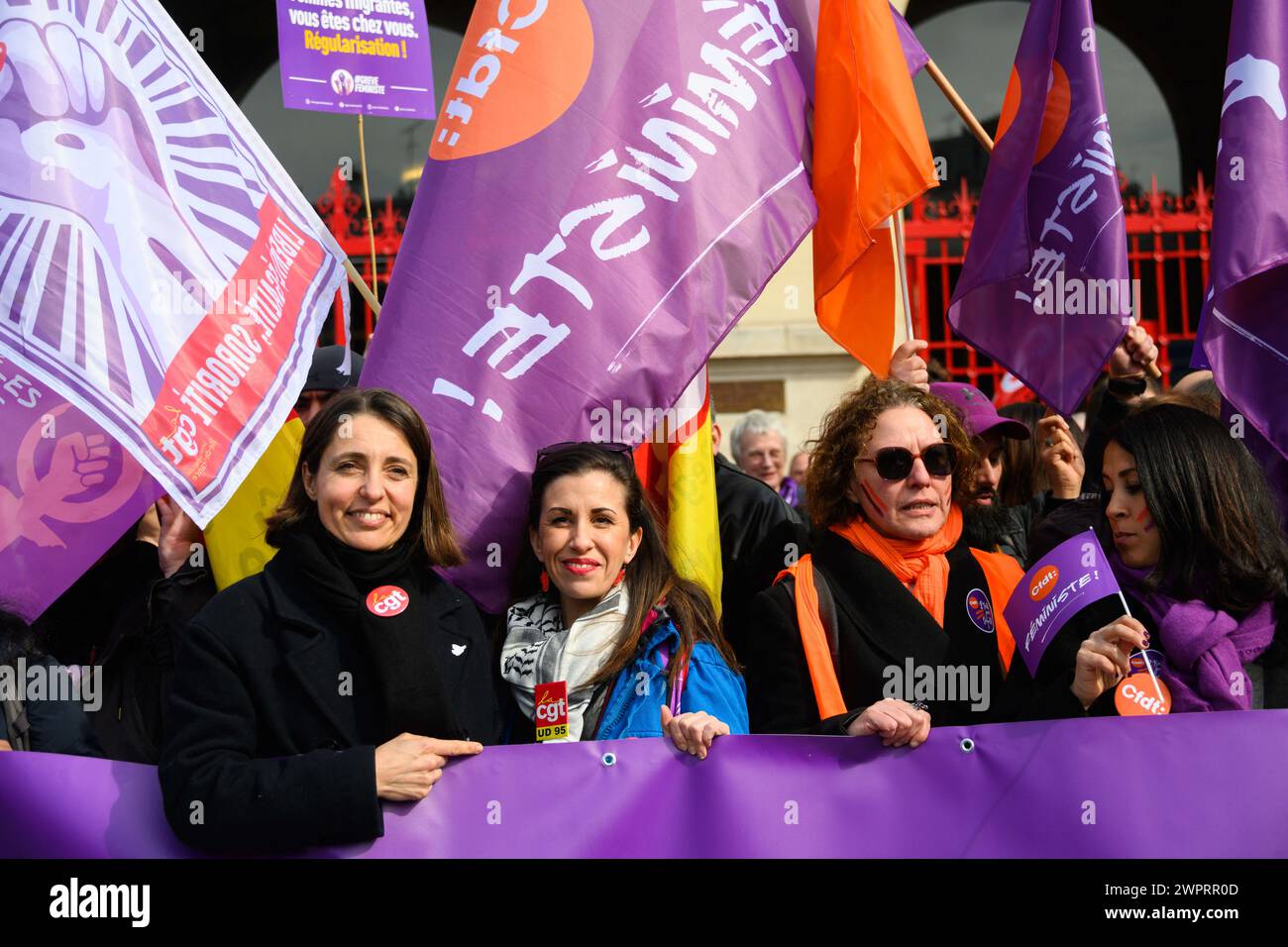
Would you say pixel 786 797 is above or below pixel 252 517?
below

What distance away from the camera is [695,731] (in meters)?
3.01

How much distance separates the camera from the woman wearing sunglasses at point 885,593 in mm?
3340

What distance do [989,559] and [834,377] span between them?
235 inches

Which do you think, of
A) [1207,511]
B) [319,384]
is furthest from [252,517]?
[1207,511]

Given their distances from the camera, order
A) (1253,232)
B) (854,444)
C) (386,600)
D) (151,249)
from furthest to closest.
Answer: (1253,232), (151,249), (854,444), (386,600)

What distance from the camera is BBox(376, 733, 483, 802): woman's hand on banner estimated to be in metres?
2.94

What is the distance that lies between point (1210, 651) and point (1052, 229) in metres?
1.83

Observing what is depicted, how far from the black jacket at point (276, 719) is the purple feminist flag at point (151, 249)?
1.77ft

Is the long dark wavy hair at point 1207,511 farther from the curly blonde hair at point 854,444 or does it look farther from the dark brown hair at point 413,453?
the dark brown hair at point 413,453

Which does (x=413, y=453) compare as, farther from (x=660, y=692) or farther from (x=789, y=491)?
(x=789, y=491)

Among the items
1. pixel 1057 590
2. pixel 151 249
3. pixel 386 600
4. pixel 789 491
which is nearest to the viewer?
pixel 1057 590

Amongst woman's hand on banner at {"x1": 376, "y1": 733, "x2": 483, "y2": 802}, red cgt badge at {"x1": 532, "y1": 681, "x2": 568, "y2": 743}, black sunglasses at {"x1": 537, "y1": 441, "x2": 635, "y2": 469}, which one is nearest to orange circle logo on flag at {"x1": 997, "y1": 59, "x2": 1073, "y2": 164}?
black sunglasses at {"x1": 537, "y1": 441, "x2": 635, "y2": 469}

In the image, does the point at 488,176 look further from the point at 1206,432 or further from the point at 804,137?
the point at 1206,432

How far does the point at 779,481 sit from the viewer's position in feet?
23.1
